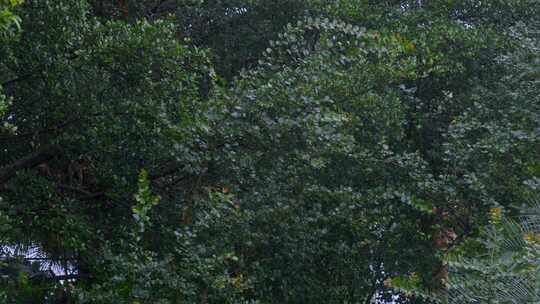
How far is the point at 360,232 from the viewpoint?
299 inches

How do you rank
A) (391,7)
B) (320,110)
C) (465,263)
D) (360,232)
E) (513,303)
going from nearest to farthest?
1. (513,303)
2. (465,263)
3. (320,110)
4. (360,232)
5. (391,7)

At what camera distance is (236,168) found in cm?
686

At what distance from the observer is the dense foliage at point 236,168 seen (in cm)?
658

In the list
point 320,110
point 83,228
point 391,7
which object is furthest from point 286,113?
point 391,7

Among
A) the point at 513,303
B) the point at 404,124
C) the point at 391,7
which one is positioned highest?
the point at 391,7

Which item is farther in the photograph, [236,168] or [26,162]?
[26,162]

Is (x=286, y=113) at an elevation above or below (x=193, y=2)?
below

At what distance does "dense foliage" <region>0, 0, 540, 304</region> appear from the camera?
6582 mm

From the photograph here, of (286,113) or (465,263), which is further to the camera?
(286,113)

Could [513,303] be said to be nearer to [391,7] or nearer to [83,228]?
[83,228]

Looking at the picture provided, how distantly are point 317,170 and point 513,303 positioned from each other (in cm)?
279

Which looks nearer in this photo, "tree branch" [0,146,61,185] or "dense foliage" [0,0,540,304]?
"dense foliage" [0,0,540,304]

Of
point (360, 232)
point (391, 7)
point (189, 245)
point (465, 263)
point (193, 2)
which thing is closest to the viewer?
point (465, 263)

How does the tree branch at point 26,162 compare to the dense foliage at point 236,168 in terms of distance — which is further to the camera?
the tree branch at point 26,162
